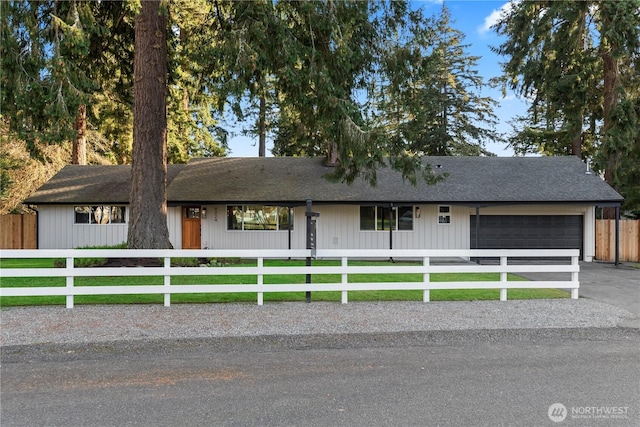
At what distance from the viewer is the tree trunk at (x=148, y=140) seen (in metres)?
11.5

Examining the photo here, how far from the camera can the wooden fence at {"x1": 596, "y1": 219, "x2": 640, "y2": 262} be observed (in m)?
17.7

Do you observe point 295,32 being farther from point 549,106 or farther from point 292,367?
point 549,106

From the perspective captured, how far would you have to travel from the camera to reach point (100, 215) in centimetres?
1806

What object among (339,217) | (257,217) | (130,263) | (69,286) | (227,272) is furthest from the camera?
(257,217)

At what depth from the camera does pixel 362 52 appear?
11.3 metres

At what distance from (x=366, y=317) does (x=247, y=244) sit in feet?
39.6

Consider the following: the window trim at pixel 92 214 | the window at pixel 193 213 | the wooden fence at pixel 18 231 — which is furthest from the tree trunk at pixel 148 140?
the wooden fence at pixel 18 231

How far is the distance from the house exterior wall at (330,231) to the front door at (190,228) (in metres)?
0.18

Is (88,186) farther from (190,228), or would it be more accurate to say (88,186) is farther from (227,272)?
(227,272)

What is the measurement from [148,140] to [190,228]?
6.86m

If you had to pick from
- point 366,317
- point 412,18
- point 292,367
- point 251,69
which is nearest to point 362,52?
point 412,18

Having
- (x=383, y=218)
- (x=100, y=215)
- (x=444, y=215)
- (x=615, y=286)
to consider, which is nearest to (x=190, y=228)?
(x=100, y=215)

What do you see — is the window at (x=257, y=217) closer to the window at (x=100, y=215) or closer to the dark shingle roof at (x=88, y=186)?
the dark shingle roof at (x=88, y=186)

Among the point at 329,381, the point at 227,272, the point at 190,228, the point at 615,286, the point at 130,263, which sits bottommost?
the point at 615,286
